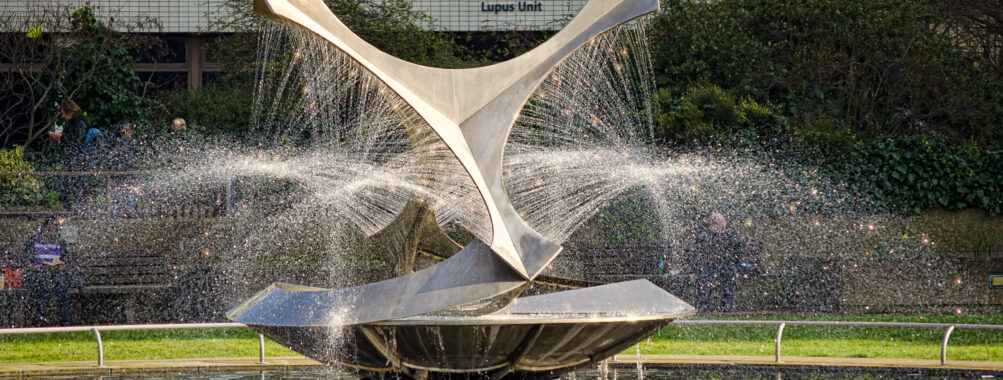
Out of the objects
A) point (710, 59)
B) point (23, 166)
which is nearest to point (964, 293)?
point (710, 59)

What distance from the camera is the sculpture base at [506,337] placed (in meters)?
5.96

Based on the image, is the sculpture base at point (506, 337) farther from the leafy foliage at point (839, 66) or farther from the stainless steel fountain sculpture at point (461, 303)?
the leafy foliage at point (839, 66)

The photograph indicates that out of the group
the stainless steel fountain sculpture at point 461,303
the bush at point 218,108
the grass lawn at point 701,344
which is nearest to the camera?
the stainless steel fountain sculpture at point 461,303

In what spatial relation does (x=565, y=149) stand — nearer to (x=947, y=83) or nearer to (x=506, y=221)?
(x=947, y=83)

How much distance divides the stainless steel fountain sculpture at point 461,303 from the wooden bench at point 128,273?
7425 mm

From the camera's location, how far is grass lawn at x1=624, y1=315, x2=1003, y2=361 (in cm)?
1011

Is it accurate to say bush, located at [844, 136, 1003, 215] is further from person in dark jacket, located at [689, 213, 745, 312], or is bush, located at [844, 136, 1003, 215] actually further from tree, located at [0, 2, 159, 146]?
tree, located at [0, 2, 159, 146]

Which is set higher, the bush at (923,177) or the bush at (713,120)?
the bush at (713,120)

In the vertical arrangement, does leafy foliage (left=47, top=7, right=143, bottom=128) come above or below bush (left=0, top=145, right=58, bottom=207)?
above

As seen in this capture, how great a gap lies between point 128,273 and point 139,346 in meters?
2.95

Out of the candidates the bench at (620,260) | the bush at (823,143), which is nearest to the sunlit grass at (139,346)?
the bench at (620,260)

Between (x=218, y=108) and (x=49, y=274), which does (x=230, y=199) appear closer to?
(x=49, y=274)

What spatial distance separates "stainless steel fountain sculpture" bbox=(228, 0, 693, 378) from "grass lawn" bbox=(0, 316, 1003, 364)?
161 inches

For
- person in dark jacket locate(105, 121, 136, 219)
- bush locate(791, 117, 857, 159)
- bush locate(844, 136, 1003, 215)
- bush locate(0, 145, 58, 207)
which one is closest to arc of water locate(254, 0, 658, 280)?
bush locate(791, 117, 857, 159)
